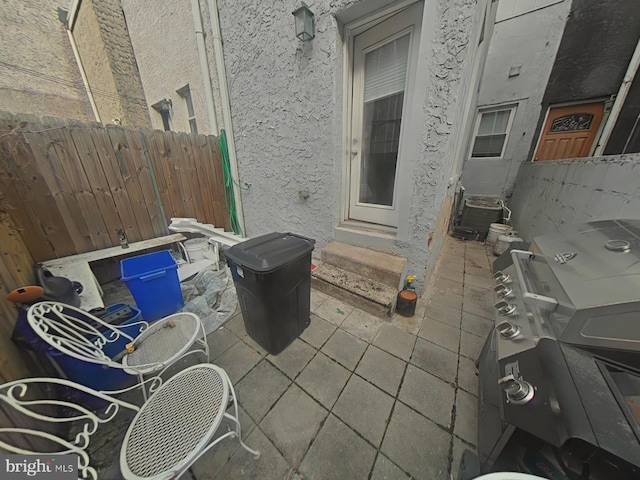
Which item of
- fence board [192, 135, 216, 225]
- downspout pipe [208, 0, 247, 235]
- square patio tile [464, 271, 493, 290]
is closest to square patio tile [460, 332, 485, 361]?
square patio tile [464, 271, 493, 290]

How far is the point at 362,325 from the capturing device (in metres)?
2.20

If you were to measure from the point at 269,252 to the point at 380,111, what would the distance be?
6.72 feet

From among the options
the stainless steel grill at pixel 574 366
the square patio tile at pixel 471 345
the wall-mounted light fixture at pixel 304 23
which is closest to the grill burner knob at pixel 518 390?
the stainless steel grill at pixel 574 366

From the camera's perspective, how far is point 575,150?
5023 mm

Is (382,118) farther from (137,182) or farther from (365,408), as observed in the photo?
(137,182)

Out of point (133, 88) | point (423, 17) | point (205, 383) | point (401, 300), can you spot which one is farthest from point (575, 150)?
point (133, 88)

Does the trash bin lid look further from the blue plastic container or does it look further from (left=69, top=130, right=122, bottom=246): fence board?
(left=69, top=130, right=122, bottom=246): fence board

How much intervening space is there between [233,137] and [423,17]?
2789mm

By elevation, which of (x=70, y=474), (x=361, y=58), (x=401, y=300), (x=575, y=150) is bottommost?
(x=401, y=300)

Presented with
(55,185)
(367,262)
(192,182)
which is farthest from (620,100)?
(55,185)

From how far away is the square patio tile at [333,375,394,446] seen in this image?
1.38 meters

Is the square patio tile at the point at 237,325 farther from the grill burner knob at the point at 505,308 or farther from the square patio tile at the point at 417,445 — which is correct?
the grill burner knob at the point at 505,308

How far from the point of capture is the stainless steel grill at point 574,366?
61 cm

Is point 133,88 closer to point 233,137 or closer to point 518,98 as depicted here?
point 233,137
